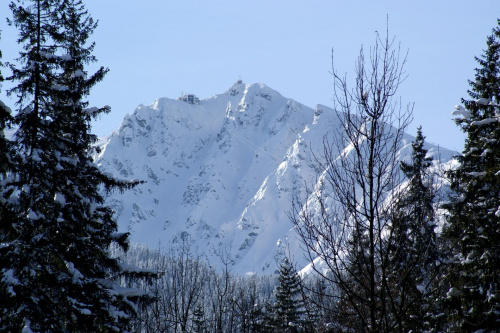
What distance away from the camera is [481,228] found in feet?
41.4

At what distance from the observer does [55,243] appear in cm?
1062

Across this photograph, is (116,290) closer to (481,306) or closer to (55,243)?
(55,243)

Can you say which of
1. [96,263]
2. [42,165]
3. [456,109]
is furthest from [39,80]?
[456,109]

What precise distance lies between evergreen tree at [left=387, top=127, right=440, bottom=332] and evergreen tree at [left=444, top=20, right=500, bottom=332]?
80cm

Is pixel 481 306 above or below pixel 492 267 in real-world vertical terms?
below

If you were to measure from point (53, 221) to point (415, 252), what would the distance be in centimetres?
809

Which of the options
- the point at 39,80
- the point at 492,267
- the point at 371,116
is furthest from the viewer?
the point at 492,267

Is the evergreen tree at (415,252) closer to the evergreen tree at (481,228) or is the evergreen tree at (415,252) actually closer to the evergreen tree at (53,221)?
the evergreen tree at (481,228)

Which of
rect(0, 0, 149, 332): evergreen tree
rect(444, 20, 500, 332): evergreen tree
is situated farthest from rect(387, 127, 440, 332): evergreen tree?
rect(0, 0, 149, 332): evergreen tree

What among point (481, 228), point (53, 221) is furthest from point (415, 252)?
point (53, 221)

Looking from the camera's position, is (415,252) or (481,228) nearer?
(415,252)

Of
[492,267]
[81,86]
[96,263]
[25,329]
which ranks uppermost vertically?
[81,86]

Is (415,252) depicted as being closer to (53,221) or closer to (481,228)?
(481,228)

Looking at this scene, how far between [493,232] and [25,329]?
1071cm
